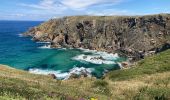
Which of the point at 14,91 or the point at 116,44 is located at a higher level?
the point at 14,91

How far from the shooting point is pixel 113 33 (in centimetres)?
15588

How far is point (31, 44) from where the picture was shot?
170125mm

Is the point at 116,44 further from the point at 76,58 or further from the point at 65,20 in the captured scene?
the point at 65,20

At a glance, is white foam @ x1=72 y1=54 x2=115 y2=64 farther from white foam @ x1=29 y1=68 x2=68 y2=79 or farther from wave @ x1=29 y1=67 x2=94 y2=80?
white foam @ x1=29 y1=68 x2=68 y2=79

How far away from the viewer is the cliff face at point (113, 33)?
457 feet

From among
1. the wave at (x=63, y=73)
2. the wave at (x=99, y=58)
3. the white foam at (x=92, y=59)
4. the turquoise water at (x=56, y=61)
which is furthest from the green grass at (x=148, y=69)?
the wave at (x=99, y=58)

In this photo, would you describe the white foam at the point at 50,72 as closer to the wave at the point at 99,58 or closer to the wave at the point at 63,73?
the wave at the point at 63,73

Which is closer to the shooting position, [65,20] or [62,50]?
[62,50]

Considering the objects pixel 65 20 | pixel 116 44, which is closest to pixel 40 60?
pixel 116 44

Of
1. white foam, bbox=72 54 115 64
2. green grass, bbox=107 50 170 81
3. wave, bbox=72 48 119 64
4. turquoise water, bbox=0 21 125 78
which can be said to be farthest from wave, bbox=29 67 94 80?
green grass, bbox=107 50 170 81

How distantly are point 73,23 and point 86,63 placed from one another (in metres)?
64.8

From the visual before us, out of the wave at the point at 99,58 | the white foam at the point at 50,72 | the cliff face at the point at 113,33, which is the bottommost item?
the wave at the point at 99,58

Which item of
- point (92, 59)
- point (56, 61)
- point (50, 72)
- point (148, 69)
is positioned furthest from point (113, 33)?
point (148, 69)

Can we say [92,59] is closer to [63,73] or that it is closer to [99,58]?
[99,58]
